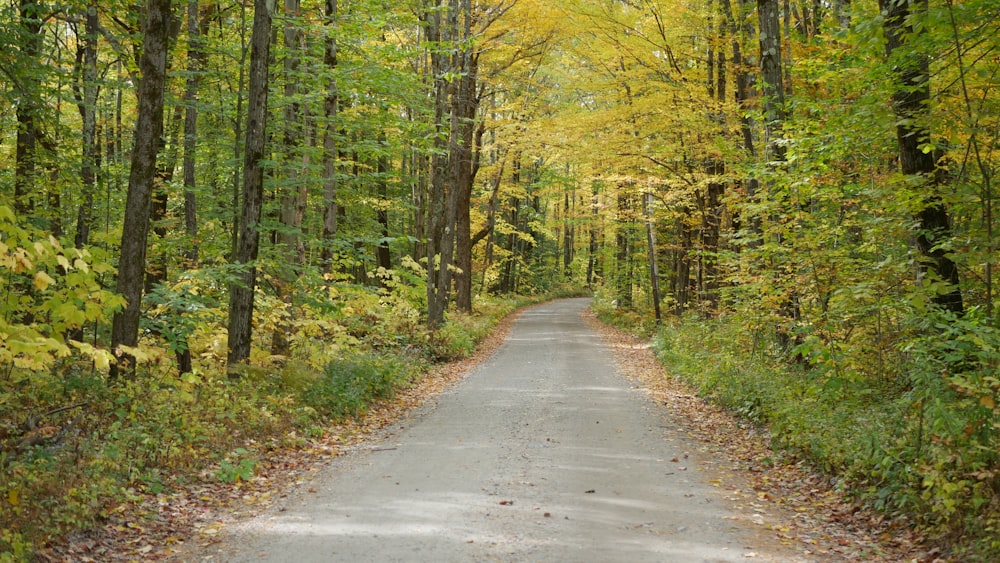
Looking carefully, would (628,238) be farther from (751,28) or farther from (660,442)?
(660,442)

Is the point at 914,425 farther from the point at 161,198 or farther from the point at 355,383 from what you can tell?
the point at 161,198

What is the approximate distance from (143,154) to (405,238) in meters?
5.84

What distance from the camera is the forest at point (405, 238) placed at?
6.20 meters

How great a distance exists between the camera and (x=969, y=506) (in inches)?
206

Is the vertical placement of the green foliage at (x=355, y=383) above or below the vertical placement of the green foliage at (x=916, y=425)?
below

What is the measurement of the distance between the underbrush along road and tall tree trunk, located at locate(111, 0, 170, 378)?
334 cm

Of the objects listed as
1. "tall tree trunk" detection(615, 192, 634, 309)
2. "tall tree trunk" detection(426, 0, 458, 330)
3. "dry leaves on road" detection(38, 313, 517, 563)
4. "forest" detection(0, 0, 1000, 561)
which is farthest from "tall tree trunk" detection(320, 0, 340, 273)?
"tall tree trunk" detection(615, 192, 634, 309)

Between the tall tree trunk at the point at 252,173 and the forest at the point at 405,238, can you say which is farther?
the tall tree trunk at the point at 252,173

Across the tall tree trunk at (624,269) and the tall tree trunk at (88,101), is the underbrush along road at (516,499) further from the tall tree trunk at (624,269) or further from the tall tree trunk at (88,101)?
the tall tree trunk at (624,269)

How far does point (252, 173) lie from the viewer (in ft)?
33.1

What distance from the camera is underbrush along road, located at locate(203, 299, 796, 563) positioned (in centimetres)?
532

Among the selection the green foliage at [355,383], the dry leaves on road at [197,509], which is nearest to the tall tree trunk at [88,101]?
the green foliage at [355,383]

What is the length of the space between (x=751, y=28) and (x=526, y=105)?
9566 millimetres

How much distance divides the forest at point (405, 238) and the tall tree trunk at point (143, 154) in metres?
0.03
